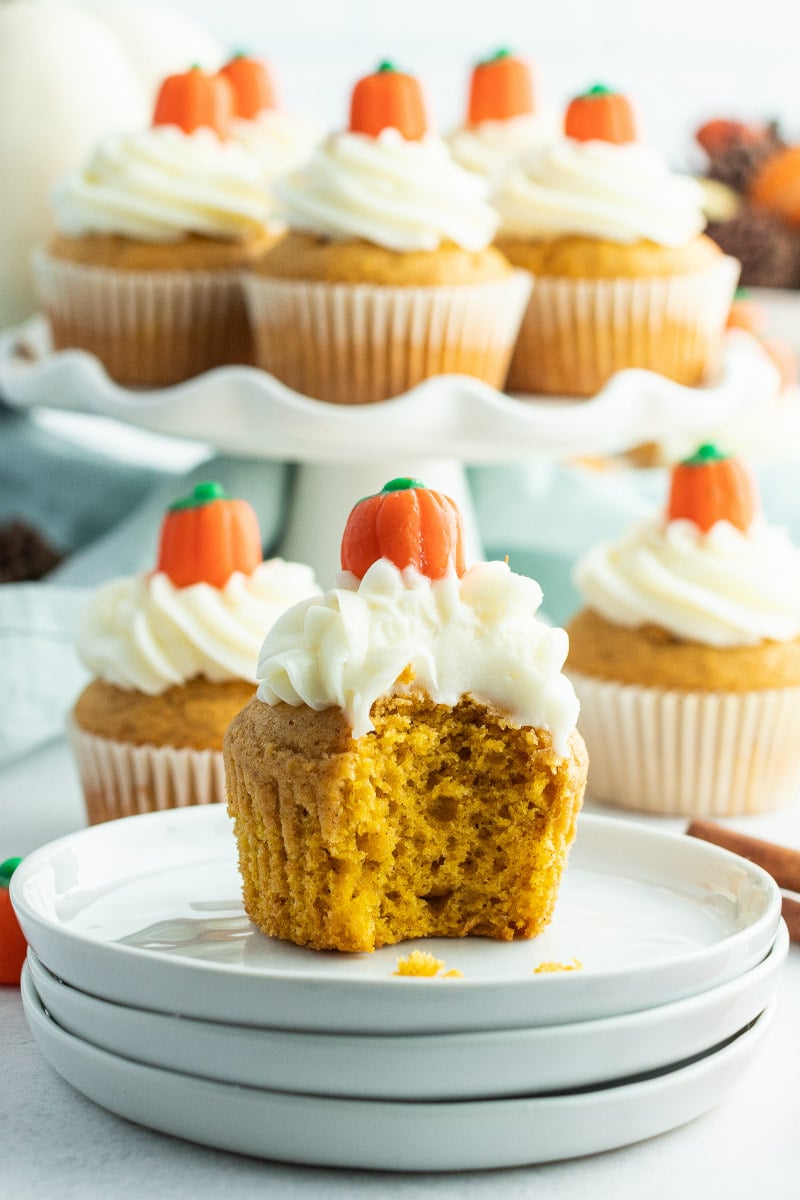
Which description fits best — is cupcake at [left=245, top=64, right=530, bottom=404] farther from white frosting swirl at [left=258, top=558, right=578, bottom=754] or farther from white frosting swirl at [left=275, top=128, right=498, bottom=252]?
white frosting swirl at [left=258, top=558, right=578, bottom=754]

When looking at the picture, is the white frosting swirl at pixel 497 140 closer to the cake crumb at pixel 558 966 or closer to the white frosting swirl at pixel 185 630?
the white frosting swirl at pixel 185 630

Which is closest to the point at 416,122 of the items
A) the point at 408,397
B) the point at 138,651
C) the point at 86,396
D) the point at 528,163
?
the point at 528,163

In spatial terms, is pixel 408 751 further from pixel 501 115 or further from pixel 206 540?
pixel 501 115

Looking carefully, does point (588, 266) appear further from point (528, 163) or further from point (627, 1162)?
Result: point (627, 1162)

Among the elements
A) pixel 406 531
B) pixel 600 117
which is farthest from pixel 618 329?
pixel 406 531

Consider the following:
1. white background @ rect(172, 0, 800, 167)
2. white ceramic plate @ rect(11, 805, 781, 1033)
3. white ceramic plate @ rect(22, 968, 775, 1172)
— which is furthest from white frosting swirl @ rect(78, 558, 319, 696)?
white background @ rect(172, 0, 800, 167)
